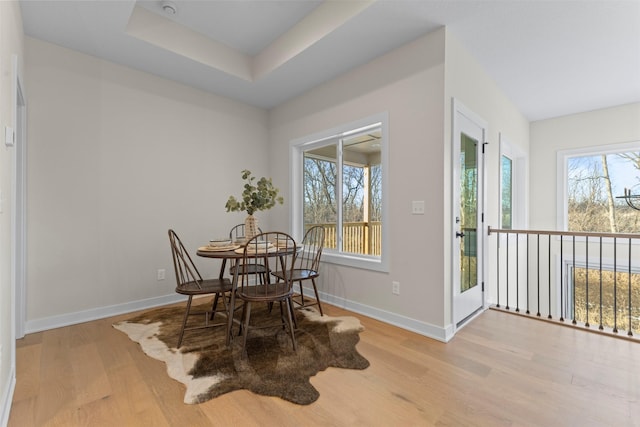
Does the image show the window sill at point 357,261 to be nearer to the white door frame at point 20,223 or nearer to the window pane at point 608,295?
the white door frame at point 20,223

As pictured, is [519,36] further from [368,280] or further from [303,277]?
[303,277]

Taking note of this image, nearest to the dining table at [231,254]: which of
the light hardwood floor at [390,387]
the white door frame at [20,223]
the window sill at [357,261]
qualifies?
the light hardwood floor at [390,387]

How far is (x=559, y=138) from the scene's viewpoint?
16.3ft

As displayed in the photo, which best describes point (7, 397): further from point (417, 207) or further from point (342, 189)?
point (342, 189)

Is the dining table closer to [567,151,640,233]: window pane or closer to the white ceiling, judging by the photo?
the white ceiling

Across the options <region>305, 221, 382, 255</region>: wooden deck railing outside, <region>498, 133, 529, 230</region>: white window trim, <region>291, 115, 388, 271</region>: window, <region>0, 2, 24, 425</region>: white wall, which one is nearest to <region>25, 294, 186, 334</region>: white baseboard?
<region>0, 2, 24, 425</region>: white wall

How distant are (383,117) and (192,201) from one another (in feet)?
8.20

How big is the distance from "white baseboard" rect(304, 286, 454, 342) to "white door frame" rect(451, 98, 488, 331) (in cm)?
20

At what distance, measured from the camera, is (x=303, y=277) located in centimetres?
280

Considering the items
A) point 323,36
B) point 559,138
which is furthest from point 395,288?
point 559,138

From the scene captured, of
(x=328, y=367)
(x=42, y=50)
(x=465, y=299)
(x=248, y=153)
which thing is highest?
(x=42, y=50)

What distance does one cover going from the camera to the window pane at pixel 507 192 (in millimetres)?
4246

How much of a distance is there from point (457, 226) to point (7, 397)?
10.7 ft

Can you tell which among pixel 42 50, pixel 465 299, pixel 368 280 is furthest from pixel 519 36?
pixel 42 50
